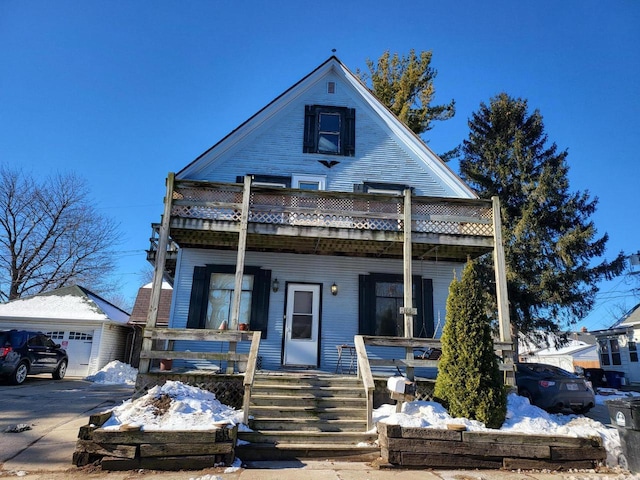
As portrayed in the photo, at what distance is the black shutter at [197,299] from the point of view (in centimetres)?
1026

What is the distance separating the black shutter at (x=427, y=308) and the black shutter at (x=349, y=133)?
13.7 ft

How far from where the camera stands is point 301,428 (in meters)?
6.56

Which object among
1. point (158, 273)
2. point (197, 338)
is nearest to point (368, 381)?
point (197, 338)

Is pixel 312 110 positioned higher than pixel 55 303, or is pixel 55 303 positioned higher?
pixel 312 110

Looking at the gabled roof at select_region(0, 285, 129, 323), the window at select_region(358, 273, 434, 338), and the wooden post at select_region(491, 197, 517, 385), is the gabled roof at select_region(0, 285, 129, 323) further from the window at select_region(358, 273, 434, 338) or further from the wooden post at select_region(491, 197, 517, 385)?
the wooden post at select_region(491, 197, 517, 385)

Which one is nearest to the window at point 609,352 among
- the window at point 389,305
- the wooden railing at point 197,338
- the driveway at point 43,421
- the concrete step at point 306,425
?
the window at point 389,305

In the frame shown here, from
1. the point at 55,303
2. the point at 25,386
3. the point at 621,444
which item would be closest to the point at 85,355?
the point at 55,303

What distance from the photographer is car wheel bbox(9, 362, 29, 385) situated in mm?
11853

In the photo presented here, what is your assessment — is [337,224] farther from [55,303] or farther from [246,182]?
[55,303]

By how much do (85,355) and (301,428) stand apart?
556 inches

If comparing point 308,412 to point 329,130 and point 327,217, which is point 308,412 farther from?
point 329,130

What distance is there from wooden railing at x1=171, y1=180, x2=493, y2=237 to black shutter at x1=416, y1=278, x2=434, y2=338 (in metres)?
1.88

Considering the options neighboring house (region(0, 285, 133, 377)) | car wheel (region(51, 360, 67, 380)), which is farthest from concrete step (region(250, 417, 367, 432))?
neighboring house (region(0, 285, 133, 377))

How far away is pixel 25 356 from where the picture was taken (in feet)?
40.6
